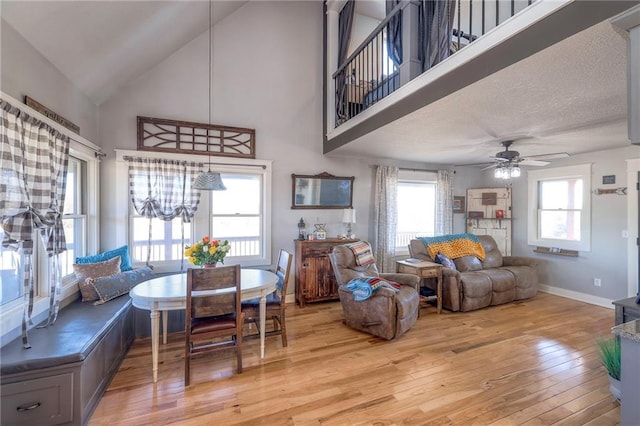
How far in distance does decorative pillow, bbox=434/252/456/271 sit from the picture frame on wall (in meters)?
1.84

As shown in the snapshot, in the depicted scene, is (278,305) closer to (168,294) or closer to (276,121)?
(168,294)

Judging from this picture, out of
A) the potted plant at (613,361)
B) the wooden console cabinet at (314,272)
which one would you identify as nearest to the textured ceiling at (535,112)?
the wooden console cabinet at (314,272)

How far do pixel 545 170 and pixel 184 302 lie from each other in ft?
19.4

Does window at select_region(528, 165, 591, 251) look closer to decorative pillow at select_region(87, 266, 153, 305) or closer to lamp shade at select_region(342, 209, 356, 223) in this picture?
lamp shade at select_region(342, 209, 356, 223)

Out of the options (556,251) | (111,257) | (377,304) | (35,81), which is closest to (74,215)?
(111,257)

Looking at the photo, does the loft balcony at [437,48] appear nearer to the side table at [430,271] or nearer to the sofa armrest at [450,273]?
the side table at [430,271]

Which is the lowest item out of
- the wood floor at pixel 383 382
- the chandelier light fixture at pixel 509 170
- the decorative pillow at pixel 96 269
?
the wood floor at pixel 383 382

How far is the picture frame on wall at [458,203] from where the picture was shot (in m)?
5.88

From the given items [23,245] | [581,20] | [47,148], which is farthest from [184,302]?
[581,20]

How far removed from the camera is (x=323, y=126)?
4785 mm

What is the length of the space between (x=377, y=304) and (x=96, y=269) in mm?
2981

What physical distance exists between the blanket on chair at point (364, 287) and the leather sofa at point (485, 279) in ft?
3.77

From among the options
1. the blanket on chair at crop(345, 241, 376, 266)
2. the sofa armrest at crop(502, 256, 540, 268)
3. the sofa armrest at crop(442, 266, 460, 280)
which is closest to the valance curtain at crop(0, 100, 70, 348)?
the blanket on chair at crop(345, 241, 376, 266)

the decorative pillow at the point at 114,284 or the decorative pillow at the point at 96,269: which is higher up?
the decorative pillow at the point at 96,269
